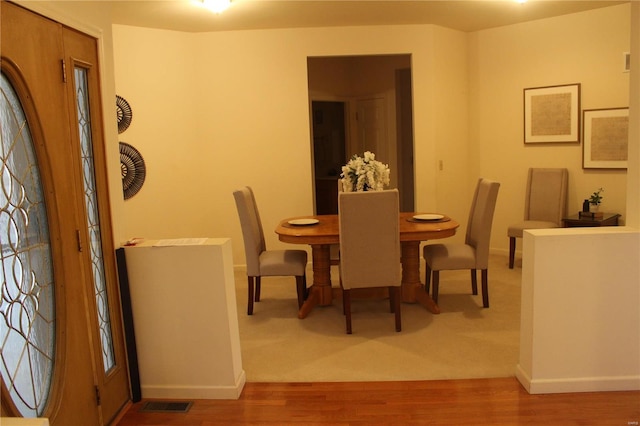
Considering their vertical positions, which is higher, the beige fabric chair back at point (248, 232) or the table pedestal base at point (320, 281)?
the beige fabric chair back at point (248, 232)

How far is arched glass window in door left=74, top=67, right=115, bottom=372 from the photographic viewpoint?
9.11 ft

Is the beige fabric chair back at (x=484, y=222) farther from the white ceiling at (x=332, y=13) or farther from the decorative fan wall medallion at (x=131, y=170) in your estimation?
the decorative fan wall medallion at (x=131, y=170)

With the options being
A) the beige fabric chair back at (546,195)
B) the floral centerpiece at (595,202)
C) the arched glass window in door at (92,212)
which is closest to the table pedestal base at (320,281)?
the arched glass window in door at (92,212)

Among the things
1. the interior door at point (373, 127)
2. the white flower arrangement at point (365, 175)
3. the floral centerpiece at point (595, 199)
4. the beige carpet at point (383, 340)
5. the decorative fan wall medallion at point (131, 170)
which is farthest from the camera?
the interior door at point (373, 127)

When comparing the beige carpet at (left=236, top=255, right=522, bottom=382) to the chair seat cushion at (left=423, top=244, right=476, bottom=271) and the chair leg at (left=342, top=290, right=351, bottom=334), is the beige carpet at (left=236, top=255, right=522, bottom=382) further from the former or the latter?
the chair seat cushion at (left=423, top=244, right=476, bottom=271)

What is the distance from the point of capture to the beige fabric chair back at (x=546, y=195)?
5.65 m

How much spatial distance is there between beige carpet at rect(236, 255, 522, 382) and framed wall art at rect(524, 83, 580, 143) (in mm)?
1719

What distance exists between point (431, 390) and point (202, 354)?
1.30m

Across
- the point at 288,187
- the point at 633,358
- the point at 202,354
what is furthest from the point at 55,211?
the point at 288,187

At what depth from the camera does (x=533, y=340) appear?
120 inches

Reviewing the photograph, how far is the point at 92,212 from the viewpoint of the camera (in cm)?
286

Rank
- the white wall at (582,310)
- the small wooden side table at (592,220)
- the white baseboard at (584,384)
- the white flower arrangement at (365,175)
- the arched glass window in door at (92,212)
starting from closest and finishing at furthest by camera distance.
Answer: the arched glass window in door at (92,212)
the white wall at (582,310)
the white baseboard at (584,384)
the white flower arrangement at (365,175)
the small wooden side table at (592,220)

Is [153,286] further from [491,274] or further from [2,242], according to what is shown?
[491,274]

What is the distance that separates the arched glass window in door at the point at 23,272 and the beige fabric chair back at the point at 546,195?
4756mm
